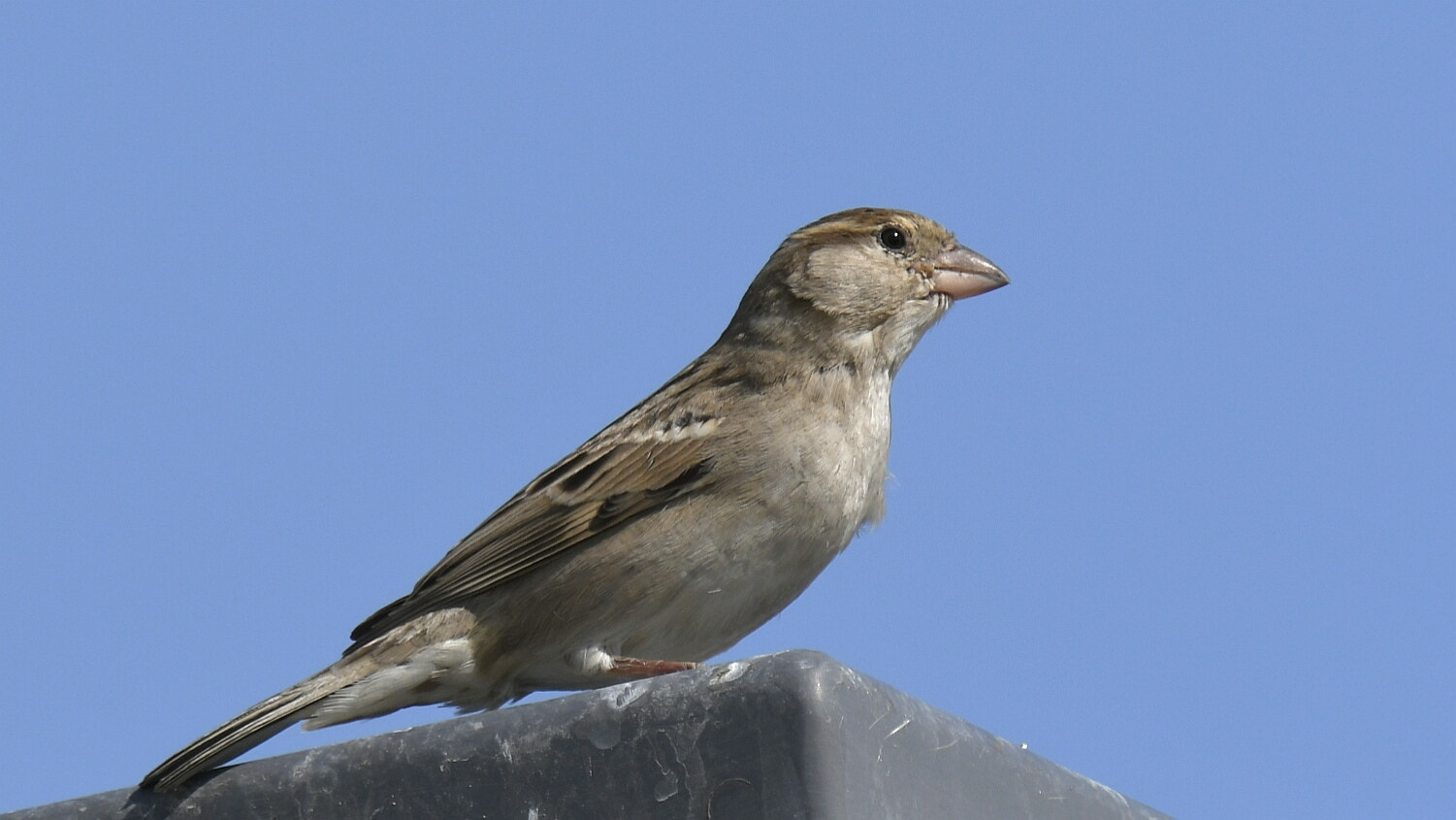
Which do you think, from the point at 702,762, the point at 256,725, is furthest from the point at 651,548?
the point at 702,762

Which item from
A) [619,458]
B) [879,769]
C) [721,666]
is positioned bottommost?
[879,769]

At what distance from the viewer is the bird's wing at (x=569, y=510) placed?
5.97 meters

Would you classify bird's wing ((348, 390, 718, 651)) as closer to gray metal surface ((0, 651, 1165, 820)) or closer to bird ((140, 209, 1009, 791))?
bird ((140, 209, 1009, 791))

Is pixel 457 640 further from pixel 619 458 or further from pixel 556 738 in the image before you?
pixel 556 738

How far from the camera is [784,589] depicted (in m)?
5.82

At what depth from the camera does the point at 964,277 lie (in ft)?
22.8

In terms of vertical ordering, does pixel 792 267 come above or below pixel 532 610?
above

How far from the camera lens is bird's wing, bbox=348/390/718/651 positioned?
19.6ft

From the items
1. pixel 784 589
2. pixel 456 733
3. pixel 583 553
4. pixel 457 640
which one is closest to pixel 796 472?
pixel 784 589

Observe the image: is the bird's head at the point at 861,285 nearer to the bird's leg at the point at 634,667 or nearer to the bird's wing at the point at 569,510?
the bird's wing at the point at 569,510

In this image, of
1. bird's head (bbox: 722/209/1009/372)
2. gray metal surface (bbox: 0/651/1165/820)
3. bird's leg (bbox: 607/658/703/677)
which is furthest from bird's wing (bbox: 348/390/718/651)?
gray metal surface (bbox: 0/651/1165/820)

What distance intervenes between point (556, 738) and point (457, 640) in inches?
110

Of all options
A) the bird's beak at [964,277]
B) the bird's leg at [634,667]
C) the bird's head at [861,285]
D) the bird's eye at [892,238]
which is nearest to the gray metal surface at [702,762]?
the bird's leg at [634,667]

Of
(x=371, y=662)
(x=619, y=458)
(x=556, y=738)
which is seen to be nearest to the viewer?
(x=556, y=738)
